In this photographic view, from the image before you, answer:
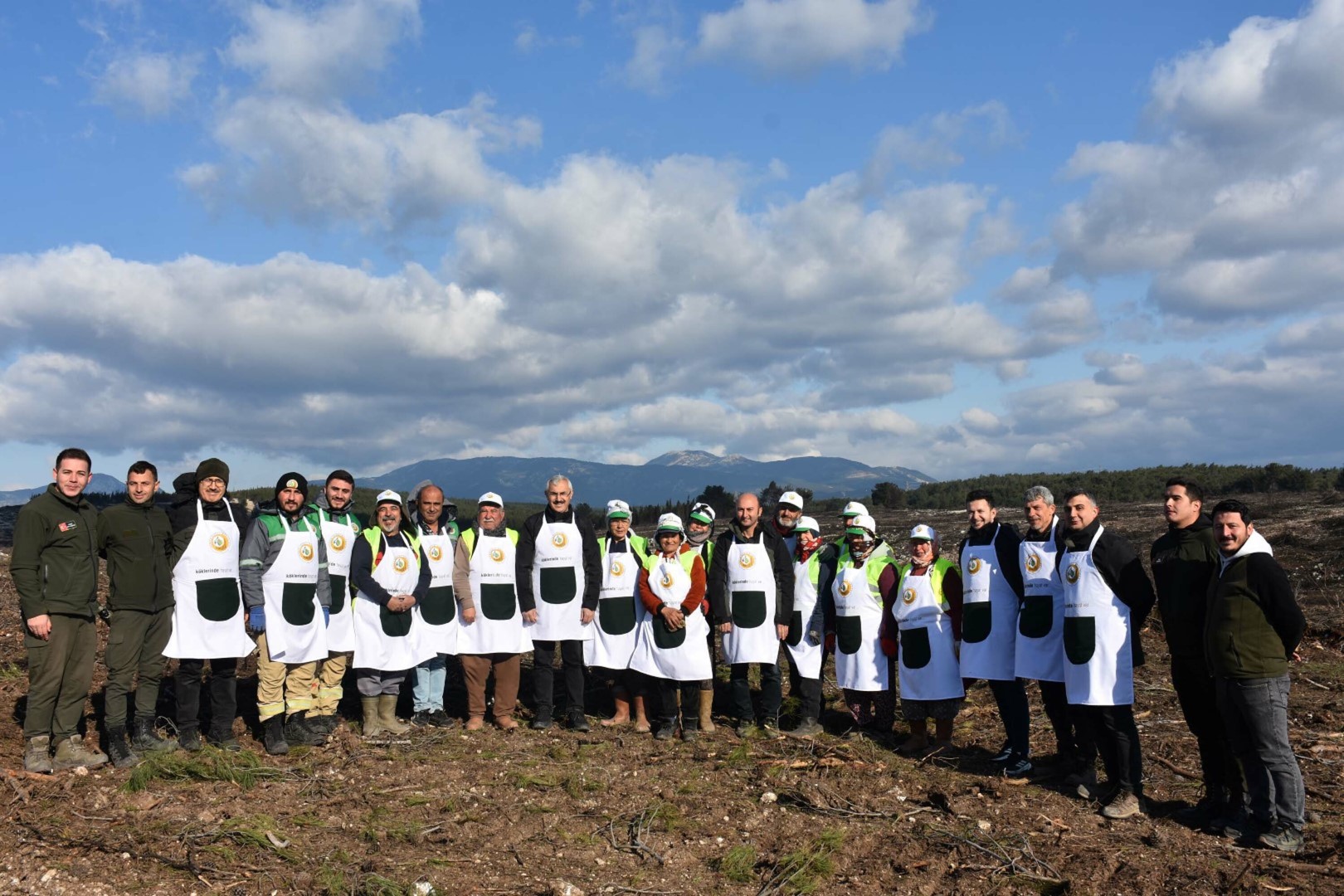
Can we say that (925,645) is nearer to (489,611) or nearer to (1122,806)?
(1122,806)

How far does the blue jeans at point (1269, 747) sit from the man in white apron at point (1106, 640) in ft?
2.42

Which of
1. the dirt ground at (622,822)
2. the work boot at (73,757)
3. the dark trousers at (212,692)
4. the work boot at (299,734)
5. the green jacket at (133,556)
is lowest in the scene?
the dirt ground at (622,822)

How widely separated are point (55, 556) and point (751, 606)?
5937 mm

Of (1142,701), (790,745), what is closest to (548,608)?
(790,745)

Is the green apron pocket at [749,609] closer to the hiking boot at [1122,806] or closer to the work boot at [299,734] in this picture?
the hiking boot at [1122,806]

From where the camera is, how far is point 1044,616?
23.7 feet

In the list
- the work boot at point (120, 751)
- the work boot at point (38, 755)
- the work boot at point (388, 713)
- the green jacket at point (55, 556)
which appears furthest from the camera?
the work boot at point (388, 713)

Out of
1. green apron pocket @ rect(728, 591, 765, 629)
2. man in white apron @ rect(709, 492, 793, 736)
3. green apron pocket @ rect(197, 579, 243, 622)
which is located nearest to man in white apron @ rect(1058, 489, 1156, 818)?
man in white apron @ rect(709, 492, 793, 736)

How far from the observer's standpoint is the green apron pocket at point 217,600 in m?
7.74

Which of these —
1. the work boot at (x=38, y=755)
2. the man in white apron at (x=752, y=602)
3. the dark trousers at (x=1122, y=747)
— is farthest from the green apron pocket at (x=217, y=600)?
the dark trousers at (x=1122, y=747)

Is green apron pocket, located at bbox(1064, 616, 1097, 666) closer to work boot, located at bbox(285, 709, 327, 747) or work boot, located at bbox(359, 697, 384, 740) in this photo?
work boot, located at bbox(359, 697, 384, 740)

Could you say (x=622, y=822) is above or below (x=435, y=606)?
below

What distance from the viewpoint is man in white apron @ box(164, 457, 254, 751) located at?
7.71 meters

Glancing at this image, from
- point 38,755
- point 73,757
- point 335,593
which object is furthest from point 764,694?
point 38,755
